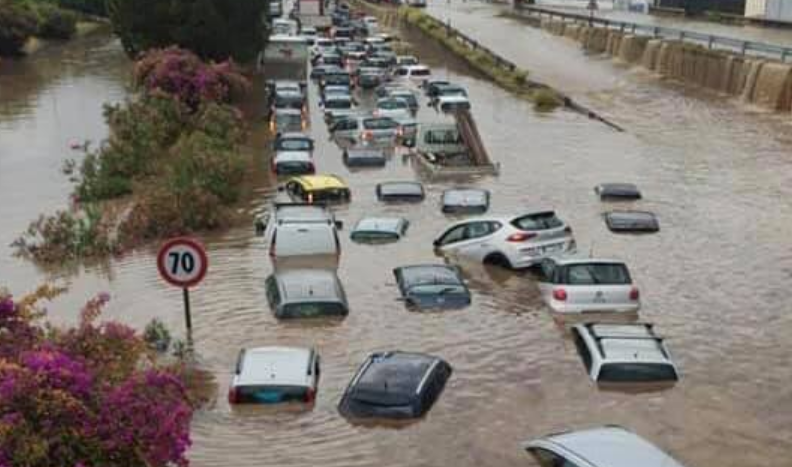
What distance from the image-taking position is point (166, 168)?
3544cm

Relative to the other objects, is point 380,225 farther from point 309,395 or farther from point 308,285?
point 309,395

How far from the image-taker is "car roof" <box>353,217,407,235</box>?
28797mm

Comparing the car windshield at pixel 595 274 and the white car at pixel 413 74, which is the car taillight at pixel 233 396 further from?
the white car at pixel 413 74

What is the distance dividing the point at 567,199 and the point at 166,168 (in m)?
13.1

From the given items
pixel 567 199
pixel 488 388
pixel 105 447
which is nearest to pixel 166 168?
pixel 567 199

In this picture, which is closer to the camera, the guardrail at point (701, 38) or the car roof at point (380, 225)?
the car roof at point (380, 225)

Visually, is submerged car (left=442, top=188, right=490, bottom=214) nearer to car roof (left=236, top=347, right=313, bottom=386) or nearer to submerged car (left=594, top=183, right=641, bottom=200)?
submerged car (left=594, top=183, right=641, bottom=200)

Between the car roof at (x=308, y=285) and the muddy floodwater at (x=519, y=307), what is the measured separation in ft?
1.96

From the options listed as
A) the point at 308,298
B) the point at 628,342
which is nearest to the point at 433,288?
the point at 308,298

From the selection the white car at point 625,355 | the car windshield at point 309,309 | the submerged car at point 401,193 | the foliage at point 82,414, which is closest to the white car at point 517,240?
the car windshield at point 309,309

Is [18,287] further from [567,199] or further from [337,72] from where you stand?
[337,72]

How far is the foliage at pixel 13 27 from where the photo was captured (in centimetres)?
8344

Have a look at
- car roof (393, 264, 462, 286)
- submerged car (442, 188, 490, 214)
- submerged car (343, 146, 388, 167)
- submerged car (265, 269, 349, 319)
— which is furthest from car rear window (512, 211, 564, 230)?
submerged car (343, 146, 388, 167)

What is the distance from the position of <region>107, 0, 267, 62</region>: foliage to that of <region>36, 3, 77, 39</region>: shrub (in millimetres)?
37476
